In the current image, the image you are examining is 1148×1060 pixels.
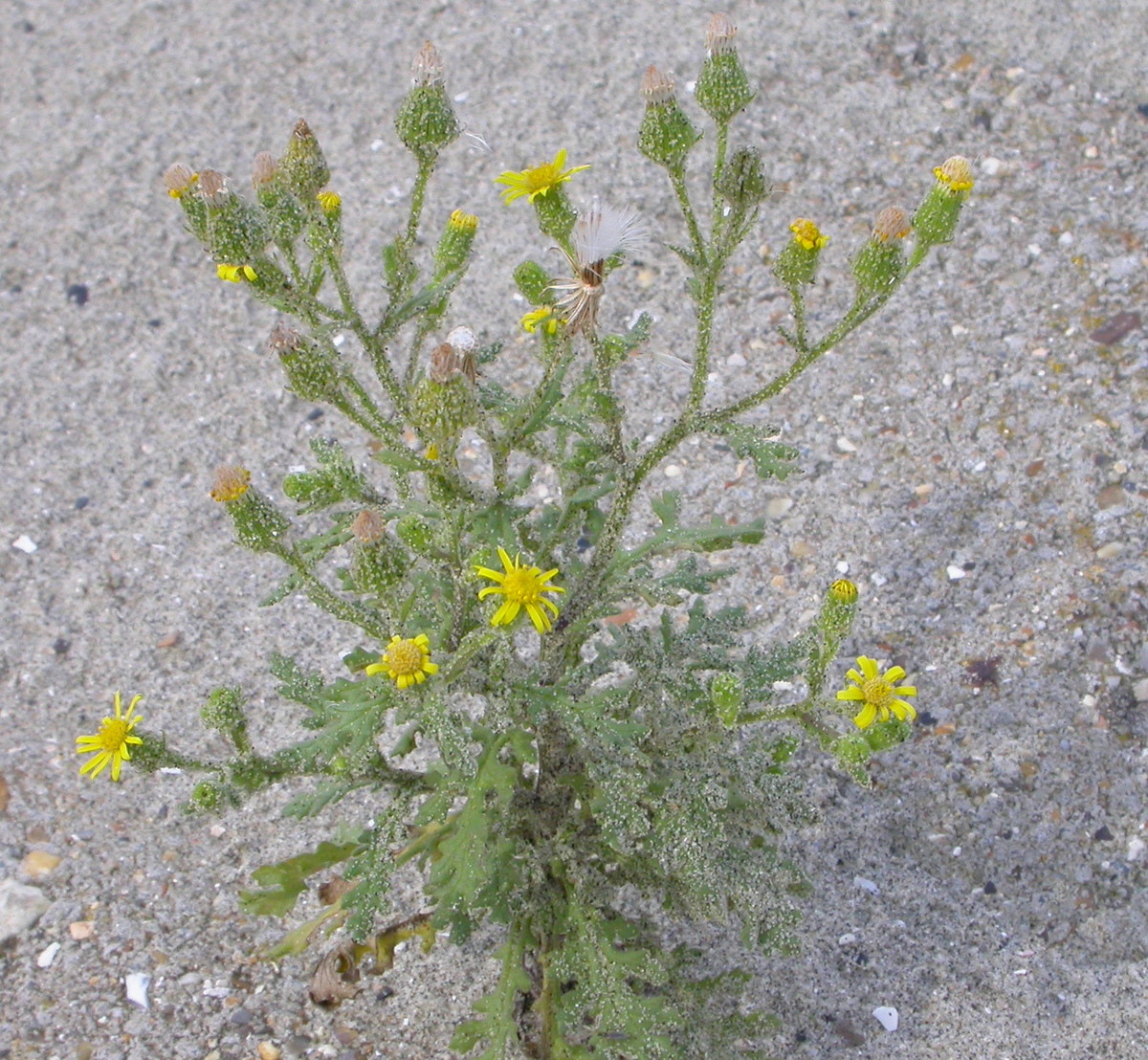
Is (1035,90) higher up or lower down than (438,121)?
higher up


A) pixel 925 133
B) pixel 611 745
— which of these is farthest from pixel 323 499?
pixel 925 133

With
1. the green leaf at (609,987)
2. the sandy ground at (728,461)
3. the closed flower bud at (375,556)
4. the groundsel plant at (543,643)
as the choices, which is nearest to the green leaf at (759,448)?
the groundsel plant at (543,643)

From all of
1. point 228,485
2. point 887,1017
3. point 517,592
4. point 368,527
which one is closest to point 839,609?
point 517,592

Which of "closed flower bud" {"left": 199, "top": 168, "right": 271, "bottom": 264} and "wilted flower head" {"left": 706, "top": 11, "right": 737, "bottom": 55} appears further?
"wilted flower head" {"left": 706, "top": 11, "right": 737, "bottom": 55}

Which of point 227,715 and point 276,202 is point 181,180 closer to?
Answer: point 276,202

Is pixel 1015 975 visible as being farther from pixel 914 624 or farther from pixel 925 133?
pixel 925 133

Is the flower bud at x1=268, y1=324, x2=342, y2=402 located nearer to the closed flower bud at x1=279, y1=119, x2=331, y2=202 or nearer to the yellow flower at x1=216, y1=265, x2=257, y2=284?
the yellow flower at x1=216, y1=265, x2=257, y2=284

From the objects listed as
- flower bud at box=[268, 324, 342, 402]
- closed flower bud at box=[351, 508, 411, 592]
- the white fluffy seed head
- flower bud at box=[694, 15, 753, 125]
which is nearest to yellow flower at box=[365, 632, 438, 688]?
closed flower bud at box=[351, 508, 411, 592]

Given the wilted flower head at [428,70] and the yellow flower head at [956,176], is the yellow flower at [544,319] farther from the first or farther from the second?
the yellow flower head at [956,176]
